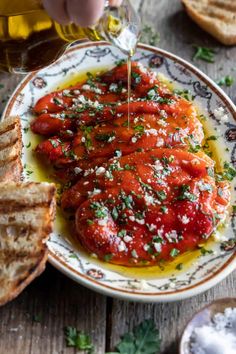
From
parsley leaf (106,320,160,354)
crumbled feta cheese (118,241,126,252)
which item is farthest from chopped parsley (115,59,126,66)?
parsley leaf (106,320,160,354)

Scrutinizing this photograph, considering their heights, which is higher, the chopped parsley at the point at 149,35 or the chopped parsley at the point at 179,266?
the chopped parsley at the point at 149,35

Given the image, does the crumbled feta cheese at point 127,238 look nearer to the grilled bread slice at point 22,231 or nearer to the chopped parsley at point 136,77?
the grilled bread slice at point 22,231

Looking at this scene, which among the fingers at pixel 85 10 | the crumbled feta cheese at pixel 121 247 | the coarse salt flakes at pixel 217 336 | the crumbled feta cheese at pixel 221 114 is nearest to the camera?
the fingers at pixel 85 10

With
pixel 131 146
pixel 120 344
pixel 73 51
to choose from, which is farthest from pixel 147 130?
pixel 120 344

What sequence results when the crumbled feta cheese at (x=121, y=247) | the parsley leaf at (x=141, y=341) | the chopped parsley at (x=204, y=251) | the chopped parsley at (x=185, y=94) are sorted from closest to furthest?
the parsley leaf at (x=141, y=341) < the crumbled feta cheese at (x=121, y=247) < the chopped parsley at (x=204, y=251) < the chopped parsley at (x=185, y=94)

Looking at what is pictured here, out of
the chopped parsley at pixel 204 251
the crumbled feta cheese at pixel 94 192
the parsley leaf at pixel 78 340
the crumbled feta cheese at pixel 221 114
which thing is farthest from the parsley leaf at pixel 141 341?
the crumbled feta cheese at pixel 221 114

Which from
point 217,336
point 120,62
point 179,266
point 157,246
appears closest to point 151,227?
point 157,246

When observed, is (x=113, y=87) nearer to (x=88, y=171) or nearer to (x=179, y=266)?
(x=88, y=171)

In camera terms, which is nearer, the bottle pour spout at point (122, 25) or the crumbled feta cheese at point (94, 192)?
the bottle pour spout at point (122, 25)
